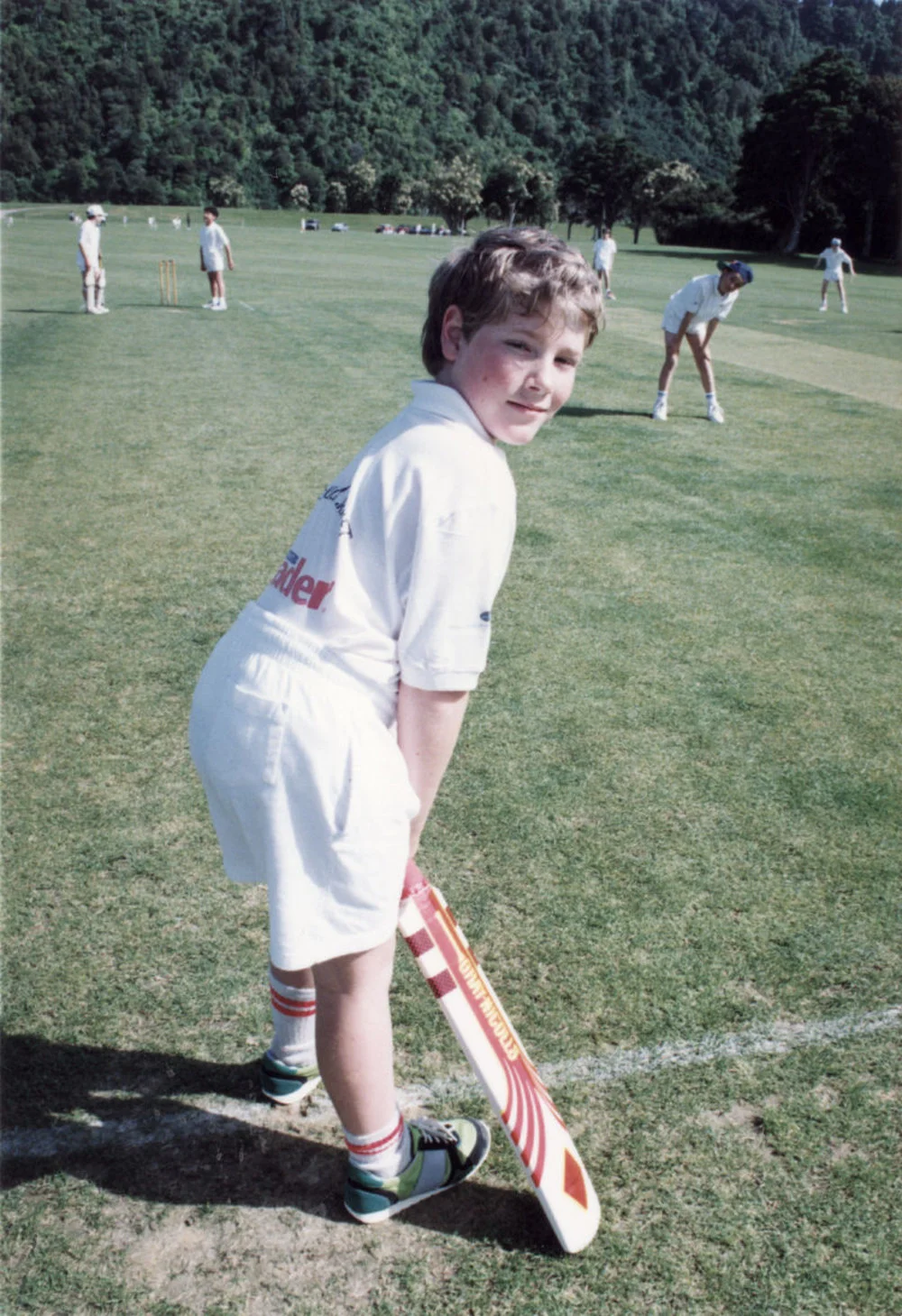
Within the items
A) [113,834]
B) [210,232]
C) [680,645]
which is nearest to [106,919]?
[113,834]

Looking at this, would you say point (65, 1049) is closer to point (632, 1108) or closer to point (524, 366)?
point (632, 1108)

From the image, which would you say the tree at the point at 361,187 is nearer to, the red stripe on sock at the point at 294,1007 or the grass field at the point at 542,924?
the grass field at the point at 542,924

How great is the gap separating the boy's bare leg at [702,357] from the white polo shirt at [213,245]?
11.8 metres

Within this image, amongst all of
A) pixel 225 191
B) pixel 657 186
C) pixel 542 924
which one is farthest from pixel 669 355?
pixel 225 191

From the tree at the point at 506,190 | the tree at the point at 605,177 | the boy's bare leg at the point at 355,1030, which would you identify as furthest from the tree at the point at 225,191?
the boy's bare leg at the point at 355,1030

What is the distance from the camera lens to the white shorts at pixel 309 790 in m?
1.92

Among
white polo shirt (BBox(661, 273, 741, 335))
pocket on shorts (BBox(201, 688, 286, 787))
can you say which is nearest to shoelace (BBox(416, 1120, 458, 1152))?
pocket on shorts (BBox(201, 688, 286, 787))

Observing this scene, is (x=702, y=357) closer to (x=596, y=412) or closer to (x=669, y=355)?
(x=669, y=355)

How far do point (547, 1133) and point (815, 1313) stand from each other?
0.65 meters

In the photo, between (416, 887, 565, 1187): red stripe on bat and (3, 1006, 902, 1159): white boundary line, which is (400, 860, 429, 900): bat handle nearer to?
(416, 887, 565, 1187): red stripe on bat

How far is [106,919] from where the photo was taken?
3400 millimetres

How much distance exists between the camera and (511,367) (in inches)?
77.7

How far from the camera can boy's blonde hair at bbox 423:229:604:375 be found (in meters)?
1.93

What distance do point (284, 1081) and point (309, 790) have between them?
3.90ft
